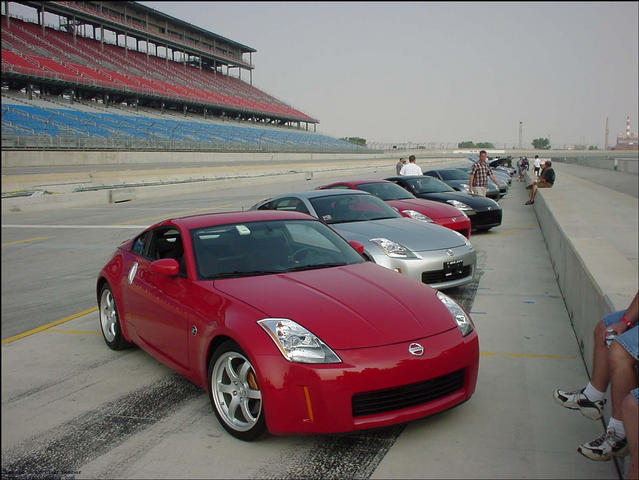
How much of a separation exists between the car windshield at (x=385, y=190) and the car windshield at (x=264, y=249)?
6.31 metres

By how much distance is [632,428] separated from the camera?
263 centimetres

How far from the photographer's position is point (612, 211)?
63.2ft

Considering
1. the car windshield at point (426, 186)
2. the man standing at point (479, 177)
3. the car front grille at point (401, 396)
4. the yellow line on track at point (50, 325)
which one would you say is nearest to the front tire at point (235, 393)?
the car front grille at point (401, 396)

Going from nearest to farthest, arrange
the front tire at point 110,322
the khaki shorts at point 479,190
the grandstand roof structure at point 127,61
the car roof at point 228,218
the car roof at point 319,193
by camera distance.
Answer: the car roof at point 228,218 → the front tire at point 110,322 → the car roof at point 319,193 → the khaki shorts at point 479,190 → the grandstand roof structure at point 127,61

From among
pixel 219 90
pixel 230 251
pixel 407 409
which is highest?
pixel 219 90

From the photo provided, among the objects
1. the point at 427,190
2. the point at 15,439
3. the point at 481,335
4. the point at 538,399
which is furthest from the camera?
the point at 427,190

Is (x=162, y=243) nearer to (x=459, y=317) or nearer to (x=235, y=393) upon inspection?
(x=235, y=393)

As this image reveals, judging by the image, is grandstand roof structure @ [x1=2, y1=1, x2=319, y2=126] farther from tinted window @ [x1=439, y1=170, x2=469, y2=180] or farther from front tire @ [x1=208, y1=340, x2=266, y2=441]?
front tire @ [x1=208, y1=340, x2=266, y2=441]

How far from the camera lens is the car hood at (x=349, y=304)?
3.65 metres

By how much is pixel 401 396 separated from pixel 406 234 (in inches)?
167

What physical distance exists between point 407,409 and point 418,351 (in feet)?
1.09

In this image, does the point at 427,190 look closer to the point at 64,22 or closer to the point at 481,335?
the point at 481,335

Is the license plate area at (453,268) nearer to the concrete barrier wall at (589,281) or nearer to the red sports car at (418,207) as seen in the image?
the concrete barrier wall at (589,281)

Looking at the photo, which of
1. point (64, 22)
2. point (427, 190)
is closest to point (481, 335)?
point (427, 190)
